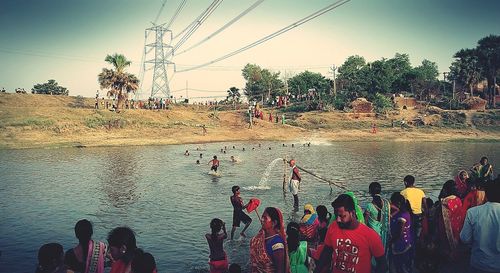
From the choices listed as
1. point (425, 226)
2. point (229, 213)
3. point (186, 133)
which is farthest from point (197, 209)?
point (186, 133)

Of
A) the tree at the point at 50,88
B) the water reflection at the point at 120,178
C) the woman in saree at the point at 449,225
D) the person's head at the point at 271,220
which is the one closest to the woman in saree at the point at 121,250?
the person's head at the point at 271,220

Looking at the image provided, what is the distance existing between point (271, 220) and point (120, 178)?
2140 cm

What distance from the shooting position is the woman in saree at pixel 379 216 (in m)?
7.81

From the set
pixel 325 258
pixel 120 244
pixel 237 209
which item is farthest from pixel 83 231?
pixel 237 209

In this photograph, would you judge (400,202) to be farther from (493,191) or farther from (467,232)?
(493,191)

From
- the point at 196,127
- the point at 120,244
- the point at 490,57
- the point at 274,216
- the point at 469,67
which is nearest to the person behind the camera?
the point at 120,244

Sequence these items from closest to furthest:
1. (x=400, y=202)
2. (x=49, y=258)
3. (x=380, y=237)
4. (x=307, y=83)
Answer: (x=49, y=258), (x=380, y=237), (x=400, y=202), (x=307, y=83)

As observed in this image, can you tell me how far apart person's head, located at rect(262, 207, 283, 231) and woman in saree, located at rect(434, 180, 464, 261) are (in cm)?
409

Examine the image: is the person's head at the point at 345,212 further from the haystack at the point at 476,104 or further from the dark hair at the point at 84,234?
the haystack at the point at 476,104

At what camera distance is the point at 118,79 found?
6019 cm

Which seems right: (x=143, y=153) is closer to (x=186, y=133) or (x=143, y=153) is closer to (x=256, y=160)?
(x=256, y=160)

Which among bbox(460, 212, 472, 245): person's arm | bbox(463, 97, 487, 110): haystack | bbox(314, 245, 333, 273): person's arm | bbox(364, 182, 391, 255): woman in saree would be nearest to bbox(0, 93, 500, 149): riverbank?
bbox(463, 97, 487, 110): haystack

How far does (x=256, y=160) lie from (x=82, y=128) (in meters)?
28.0

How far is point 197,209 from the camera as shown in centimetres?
1717
